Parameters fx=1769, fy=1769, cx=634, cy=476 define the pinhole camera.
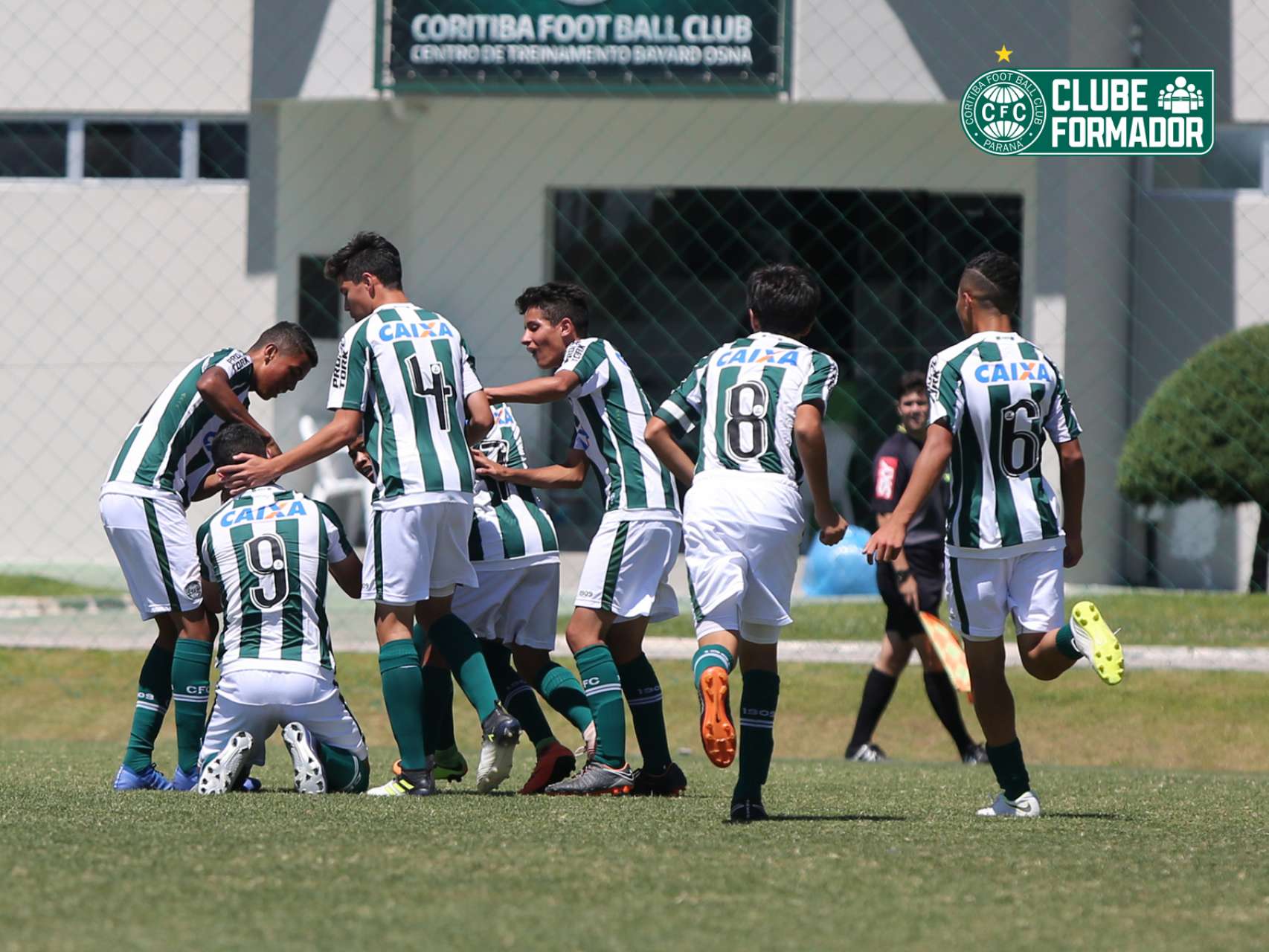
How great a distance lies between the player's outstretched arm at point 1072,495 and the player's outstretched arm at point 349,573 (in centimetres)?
248

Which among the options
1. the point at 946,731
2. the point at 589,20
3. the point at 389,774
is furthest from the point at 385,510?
the point at 589,20

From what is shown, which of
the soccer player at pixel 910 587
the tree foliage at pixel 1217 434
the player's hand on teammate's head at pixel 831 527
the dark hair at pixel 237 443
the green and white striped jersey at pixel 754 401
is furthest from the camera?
the tree foliage at pixel 1217 434

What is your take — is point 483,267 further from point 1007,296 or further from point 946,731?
point 1007,296

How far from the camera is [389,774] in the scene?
7.43m

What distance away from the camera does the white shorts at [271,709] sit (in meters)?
6.12

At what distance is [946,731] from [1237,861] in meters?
5.24

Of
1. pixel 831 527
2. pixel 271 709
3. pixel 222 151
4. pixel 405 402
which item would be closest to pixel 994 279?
pixel 831 527

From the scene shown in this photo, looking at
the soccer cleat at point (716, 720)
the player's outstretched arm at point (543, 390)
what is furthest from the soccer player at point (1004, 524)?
the player's outstretched arm at point (543, 390)

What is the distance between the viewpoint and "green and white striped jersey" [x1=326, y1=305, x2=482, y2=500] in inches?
236

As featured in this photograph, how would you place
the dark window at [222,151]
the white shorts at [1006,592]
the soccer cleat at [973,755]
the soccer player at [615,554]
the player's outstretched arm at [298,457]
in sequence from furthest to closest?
the dark window at [222,151]
the soccer cleat at [973,755]
the soccer player at [615,554]
the player's outstretched arm at [298,457]
the white shorts at [1006,592]

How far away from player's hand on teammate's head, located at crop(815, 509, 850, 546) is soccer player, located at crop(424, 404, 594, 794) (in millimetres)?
1697

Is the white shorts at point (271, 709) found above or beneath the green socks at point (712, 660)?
beneath

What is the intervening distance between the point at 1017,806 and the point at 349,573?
248 centimetres

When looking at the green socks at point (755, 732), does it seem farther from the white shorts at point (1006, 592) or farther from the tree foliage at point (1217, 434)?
the tree foliage at point (1217, 434)
